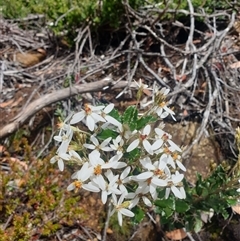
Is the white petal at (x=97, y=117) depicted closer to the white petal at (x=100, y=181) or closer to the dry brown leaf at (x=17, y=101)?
the white petal at (x=100, y=181)

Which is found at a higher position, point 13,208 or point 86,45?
point 86,45

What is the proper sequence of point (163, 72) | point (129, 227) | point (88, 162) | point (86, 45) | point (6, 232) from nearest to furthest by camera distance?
A: point (88, 162) → point (6, 232) → point (129, 227) → point (163, 72) → point (86, 45)

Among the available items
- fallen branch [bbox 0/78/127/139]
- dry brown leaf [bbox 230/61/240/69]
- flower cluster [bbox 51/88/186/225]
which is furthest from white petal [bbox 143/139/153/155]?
dry brown leaf [bbox 230/61/240/69]

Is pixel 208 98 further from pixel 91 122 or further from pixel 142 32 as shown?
pixel 91 122

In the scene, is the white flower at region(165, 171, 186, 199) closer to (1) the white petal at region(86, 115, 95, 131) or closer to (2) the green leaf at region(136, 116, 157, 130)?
(2) the green leaf at region(136, 116, 157, 130)

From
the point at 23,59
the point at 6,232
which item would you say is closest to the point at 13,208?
the point at 6,232

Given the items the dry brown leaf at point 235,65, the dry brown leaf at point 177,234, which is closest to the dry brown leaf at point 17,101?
the dry brown leaf at point 177,234
